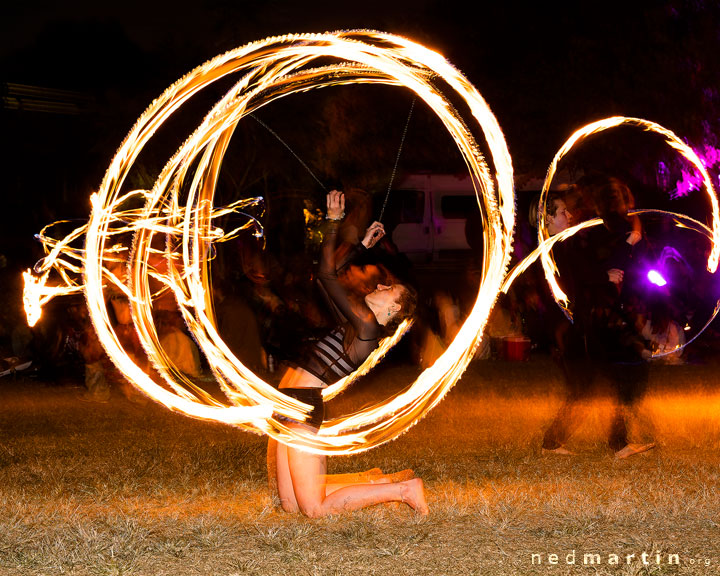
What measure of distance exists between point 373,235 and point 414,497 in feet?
4.96

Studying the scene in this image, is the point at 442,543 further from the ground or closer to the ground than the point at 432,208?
closer to the ground

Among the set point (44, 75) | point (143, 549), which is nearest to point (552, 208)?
point (143, 549)

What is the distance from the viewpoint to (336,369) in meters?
5.73

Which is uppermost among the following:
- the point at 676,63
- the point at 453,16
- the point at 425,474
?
the point at 453,16

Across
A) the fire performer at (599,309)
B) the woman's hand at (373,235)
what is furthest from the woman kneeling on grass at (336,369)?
the fire performer at (599,309)

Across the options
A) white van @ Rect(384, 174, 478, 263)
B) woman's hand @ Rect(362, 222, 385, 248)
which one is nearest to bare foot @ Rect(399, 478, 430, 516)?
woman's hand @ Rect(362, 222, 385, 248)

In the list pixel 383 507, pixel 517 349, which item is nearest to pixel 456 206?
pixel 517 349

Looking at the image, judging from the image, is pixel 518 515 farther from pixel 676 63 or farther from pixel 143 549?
pixel 676 63

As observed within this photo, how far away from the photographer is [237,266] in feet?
71.8

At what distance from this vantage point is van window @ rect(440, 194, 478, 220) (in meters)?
30.0

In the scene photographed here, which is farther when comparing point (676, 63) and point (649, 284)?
point (676, 63)

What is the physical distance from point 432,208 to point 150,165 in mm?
10427

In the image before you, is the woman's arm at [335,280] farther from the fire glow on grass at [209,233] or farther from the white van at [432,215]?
the white van at [432,215]

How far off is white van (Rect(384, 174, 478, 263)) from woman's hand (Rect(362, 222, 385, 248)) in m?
23.0
